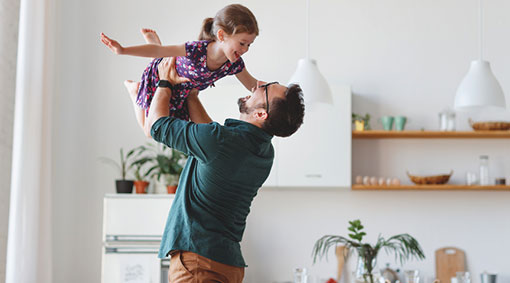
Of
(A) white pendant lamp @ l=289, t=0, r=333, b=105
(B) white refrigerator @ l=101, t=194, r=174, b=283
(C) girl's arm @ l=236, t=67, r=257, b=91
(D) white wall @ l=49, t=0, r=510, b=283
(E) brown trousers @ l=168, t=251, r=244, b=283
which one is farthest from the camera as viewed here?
(D) white wall @ l=49, t=0, r=510, b=283

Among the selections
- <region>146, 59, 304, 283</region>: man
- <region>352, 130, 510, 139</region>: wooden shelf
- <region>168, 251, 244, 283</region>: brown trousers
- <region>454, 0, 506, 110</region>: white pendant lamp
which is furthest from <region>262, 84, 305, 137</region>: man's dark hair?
<region>352, 130, 510, 139</region>: wooden shelf

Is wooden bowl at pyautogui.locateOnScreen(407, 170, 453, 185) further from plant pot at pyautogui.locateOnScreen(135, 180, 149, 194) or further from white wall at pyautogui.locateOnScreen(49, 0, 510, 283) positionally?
plant pot at pyautogui.locateOnScreen(135, 180, 149, 194)

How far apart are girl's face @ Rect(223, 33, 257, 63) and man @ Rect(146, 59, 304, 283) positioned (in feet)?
0.59

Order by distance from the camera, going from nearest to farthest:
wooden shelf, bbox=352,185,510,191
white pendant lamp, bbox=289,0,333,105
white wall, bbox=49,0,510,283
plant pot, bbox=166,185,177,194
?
1. white pendant lamp, bbox=289,0,333,105
2. plant pot, bbox=166,185,177,194
3. wooden shelf, bbox=352,185,510,191
4. white wall, bbox=49,0,510,283

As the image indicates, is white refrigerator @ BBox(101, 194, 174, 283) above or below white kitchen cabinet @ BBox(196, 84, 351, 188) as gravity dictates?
below

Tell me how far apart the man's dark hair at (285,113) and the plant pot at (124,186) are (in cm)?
301

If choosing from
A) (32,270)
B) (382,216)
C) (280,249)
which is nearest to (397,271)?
(382,216)

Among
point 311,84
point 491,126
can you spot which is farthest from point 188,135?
point 491,126

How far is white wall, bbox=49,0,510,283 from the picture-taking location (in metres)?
5.25

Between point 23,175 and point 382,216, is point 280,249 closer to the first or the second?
point 382,216

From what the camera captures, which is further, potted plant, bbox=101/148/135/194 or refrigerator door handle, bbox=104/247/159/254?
potted plant, bbox=101/148/135/194

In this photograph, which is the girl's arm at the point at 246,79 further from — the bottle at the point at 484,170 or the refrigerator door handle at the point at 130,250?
the bottle at the point at 484,170

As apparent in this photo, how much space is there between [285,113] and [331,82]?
3311mm

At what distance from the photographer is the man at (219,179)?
2043 millimetres
